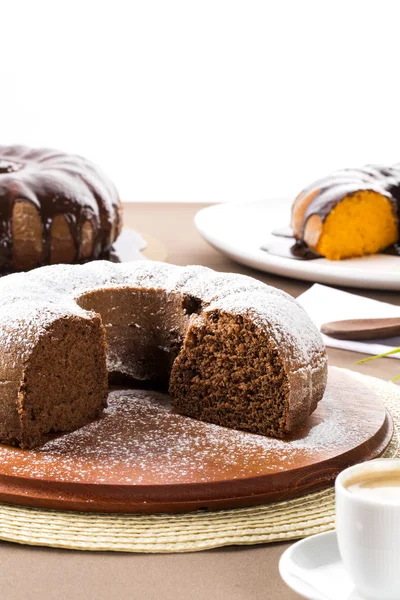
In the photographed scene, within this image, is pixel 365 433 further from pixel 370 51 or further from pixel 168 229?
pixel 370 51

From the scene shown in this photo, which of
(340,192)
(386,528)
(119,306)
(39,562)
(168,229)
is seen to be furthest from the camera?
(168,229)

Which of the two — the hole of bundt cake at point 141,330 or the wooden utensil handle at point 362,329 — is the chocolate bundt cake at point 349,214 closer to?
the wooden utensil handle at point 362,329

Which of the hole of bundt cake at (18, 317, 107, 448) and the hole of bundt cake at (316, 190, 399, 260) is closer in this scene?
the hole of bundt cake at (18, 317, 107, 448)

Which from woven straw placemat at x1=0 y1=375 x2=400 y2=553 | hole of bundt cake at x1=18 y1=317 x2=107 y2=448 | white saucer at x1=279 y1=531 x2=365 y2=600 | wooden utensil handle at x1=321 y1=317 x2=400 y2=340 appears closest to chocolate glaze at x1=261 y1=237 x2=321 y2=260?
wooden utensil handle at x1=321 y1=317 x2=400 y2=340

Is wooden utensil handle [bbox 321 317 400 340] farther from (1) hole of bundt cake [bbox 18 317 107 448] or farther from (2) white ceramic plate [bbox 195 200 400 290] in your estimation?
(1) hole of bundt cake [bbox 18 317 107 448]

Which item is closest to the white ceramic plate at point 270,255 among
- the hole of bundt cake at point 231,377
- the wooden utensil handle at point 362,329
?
the wooden utensil handle at point 362,329

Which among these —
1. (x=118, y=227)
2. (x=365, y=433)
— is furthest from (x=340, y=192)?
(x=365, y=433)

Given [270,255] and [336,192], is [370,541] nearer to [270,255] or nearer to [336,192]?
[270,255]
